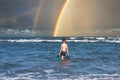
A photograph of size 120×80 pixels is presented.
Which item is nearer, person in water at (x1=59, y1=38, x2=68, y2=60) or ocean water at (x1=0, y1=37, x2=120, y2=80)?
ocean water at (x1=0, y1=37, x2=120, y2=80)

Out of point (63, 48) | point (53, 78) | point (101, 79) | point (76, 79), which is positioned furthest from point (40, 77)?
point (63, 48)

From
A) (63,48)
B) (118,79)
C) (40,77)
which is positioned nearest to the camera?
(118,79)

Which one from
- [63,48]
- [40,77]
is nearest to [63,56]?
[63,48]

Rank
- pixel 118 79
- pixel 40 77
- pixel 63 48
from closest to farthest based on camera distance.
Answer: pixel 118 79
pixel 40 77
pixel 63 48

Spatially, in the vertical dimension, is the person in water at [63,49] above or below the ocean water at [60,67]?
above

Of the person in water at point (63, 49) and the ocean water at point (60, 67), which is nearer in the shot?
the ocean water at point (60, 67)

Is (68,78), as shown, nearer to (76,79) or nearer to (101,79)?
(76,79)

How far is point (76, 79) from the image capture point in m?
13.9

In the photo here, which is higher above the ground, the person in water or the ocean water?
the person in water

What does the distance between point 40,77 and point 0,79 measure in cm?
207

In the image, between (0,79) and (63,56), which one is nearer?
(0,79)

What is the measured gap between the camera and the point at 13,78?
47.5 feet

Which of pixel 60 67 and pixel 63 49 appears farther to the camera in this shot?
pixel 63 49

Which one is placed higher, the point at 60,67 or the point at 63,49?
the point at 63,49
